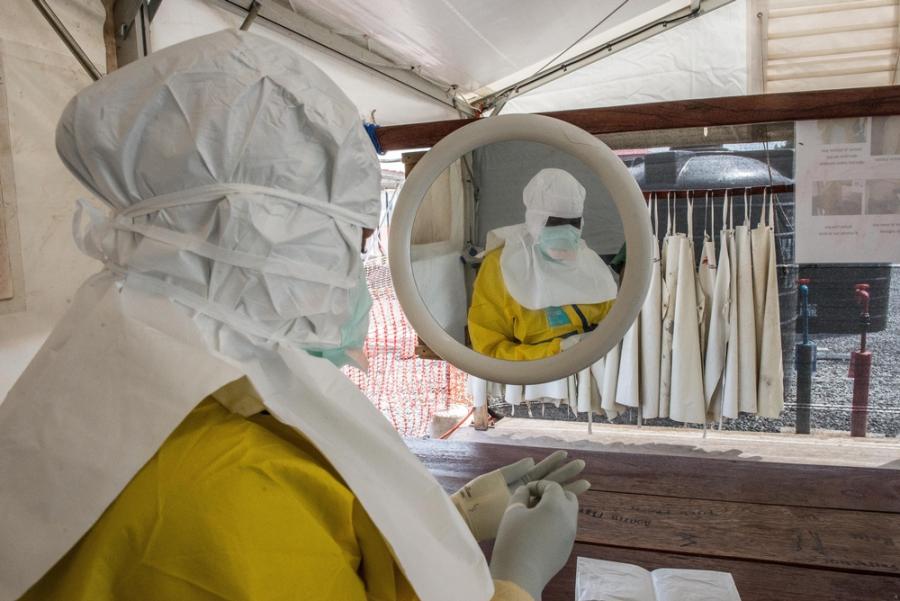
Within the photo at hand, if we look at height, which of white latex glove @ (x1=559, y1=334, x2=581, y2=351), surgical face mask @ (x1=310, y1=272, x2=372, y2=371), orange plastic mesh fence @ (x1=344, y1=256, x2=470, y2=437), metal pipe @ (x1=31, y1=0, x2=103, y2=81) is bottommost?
orange plastic mesh fence @ (x1=344, y1=256, x2=470, y2=437)

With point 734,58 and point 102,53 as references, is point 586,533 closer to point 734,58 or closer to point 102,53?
point 102,53

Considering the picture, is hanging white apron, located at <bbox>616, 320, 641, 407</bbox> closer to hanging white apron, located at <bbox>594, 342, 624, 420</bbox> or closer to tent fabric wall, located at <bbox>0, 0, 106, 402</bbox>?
hanging white apron, located at <bbox>594, 342, 624, 420</bbox>

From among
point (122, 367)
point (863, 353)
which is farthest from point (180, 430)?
point (863, 353)

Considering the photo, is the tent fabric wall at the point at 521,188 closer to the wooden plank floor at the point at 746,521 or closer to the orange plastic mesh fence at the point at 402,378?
the wooden plank floor at the point at 746,521

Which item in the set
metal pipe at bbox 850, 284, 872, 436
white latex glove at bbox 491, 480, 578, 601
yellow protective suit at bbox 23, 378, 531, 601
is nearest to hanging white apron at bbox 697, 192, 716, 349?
metal pipe at bbox 850, 284, 872, 436

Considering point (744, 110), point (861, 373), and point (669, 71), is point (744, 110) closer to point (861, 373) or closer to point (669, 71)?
point (861, 373)

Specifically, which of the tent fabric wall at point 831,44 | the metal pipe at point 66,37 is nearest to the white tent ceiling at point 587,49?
the tent fabric wall at point 831,44

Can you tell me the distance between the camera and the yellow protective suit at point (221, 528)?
→ 1.45ft

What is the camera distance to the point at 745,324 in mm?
1736

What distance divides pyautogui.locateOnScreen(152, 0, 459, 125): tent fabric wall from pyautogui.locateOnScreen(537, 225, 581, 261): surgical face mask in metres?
0.87

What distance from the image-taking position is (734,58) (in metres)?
2.50

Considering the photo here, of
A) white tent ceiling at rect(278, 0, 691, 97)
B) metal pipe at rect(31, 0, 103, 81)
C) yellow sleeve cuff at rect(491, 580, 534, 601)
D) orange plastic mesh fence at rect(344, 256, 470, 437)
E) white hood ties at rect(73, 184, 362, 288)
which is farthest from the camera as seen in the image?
orange plastic mesh fence at rect(344, 256, 470, 437)

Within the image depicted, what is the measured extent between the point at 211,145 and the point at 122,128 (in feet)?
0.28

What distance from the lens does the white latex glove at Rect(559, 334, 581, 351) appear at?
102cm
